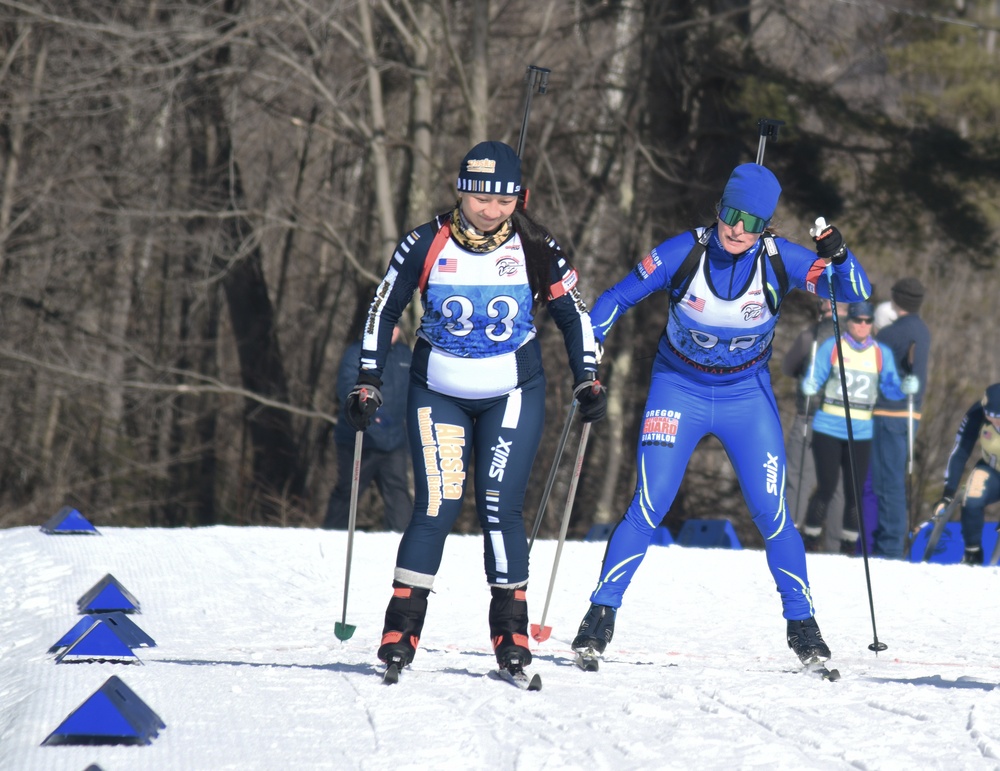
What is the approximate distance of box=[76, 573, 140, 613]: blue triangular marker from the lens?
6.23 meters

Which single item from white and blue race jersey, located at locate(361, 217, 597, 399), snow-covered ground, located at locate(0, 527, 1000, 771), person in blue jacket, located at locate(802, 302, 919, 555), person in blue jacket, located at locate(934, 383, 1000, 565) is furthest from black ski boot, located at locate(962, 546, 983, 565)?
white and blue race jersey, located at locate(361, 217, 597, 399)

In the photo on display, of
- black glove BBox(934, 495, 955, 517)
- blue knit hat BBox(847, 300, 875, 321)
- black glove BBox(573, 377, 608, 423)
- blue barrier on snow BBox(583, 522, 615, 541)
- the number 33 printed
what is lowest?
blue barrier on snow BBox(583, 522, 615, 541)

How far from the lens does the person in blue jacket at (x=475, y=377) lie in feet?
15.5

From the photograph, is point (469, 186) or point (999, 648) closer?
point (469, 186)

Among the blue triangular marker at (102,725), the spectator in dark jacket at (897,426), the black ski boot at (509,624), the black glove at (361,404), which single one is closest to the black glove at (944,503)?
the spectator in dark jacket at (897,426)

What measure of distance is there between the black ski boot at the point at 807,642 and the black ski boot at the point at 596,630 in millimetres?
701

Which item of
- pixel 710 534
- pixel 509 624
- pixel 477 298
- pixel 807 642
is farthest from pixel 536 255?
pixel 710 534

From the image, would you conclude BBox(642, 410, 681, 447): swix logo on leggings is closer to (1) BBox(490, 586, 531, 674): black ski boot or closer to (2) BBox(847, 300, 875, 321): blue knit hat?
(1) BBox(490, 586, 531, 674): black ski boot

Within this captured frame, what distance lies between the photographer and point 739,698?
464cm

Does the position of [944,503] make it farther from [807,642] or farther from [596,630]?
[596,630]

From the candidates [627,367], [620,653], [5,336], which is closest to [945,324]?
[627,367]

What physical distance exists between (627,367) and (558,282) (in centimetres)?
1245

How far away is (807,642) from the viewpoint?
532cm

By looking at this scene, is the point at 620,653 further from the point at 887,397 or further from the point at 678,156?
the point at 678,156
